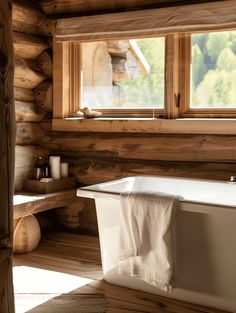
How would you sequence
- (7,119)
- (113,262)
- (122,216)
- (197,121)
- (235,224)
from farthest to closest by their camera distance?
(197,121) → (113,262) → (122,216) → (235,224) → (7,119)

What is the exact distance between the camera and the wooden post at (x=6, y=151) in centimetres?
173

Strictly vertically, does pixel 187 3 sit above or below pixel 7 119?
above

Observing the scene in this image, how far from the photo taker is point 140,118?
4.31 m

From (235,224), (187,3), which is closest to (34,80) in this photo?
(187,3)

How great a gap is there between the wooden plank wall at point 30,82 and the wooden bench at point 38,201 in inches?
14.6

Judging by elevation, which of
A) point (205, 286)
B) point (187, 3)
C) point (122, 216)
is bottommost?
point (205, 286)

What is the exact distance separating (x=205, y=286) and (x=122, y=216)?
2.13 ft

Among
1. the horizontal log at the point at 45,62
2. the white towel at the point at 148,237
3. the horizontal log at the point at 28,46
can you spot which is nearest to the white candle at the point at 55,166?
the horizontal log at the point at 45,62

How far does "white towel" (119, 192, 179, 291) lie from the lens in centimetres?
291

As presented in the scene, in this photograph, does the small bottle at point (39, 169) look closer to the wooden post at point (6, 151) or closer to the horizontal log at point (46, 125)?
the horizontal log at point (46, 125)

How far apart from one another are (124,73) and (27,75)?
88cm

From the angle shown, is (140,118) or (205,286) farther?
(140,118)

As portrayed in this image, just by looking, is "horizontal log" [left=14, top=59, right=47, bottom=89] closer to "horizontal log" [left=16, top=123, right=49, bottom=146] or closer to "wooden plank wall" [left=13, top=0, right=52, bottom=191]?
"wooden plank wall" [left=13, top=0, right=52, bottom=191]

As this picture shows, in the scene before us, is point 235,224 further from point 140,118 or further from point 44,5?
point 44,5
